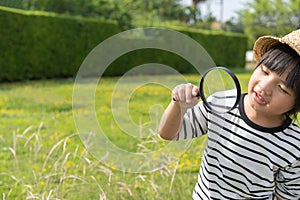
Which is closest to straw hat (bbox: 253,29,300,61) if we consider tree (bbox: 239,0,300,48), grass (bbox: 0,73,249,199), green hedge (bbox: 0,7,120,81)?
grass (bbox: 0,73,249,199)

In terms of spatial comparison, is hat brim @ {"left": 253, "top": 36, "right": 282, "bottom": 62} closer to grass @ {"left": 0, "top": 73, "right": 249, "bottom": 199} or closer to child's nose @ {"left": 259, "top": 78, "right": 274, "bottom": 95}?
child's nose @ {"left": 259, "top": 78, "right": 274, "bottom": 95}

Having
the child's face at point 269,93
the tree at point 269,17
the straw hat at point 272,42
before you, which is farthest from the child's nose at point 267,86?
the tree at point 269,17

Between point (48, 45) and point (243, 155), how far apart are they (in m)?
10.1

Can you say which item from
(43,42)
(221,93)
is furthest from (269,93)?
(43,42)

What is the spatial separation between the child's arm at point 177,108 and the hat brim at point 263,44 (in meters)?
0.36

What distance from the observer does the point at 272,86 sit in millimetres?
1351

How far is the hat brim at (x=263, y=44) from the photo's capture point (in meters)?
1.51

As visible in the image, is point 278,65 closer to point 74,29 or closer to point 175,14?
point 74,29

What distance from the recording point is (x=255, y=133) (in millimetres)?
1499

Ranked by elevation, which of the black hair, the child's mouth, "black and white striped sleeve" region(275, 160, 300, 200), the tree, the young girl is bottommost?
the tree

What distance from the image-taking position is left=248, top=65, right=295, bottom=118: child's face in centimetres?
135

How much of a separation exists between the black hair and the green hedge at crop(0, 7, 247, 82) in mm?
9119

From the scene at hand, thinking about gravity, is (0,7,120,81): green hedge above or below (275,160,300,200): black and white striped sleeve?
below

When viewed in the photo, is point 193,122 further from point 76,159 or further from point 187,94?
point 76,159
